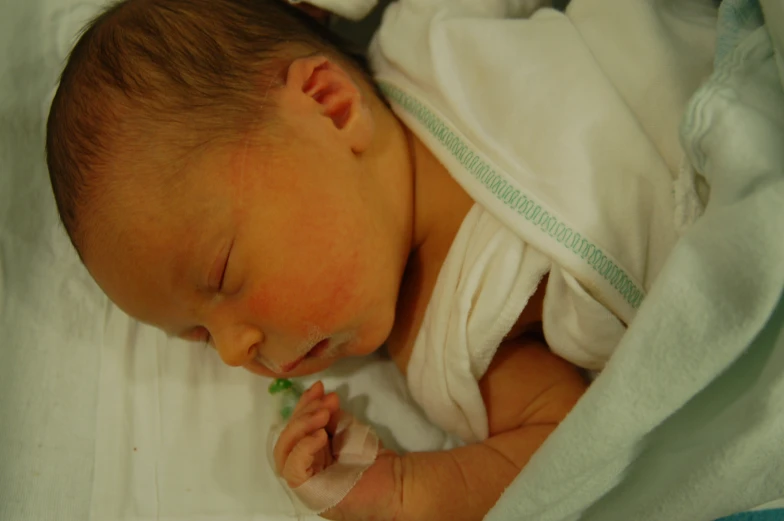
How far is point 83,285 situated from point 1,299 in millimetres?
111

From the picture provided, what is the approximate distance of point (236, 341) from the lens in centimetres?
77

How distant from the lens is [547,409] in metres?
0.85

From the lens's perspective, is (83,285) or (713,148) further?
(83,285)

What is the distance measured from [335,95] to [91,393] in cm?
52

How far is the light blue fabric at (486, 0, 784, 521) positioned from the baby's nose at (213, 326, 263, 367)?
12.6 inches

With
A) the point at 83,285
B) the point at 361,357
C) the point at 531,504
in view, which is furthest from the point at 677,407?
the point at 83,285

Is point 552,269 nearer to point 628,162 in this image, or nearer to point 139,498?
point 628,162

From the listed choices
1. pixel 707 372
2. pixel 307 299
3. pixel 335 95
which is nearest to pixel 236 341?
pixel 307 299

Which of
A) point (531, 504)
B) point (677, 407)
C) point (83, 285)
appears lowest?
point (83, 285)

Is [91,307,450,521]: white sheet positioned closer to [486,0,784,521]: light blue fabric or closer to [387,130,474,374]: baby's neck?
[387,130,474,374]: baby's neck

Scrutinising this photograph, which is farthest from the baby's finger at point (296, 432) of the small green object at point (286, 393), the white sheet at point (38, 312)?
the white sheet at point (38, 312)

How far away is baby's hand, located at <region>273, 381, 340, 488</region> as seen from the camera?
32.1 inches

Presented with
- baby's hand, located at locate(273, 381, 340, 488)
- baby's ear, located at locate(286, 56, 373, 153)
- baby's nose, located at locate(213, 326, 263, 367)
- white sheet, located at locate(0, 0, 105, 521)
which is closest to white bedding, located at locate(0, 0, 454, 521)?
white sheet, located at locate(0, 0, 105, 521)

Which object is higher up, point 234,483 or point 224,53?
point 224,53
